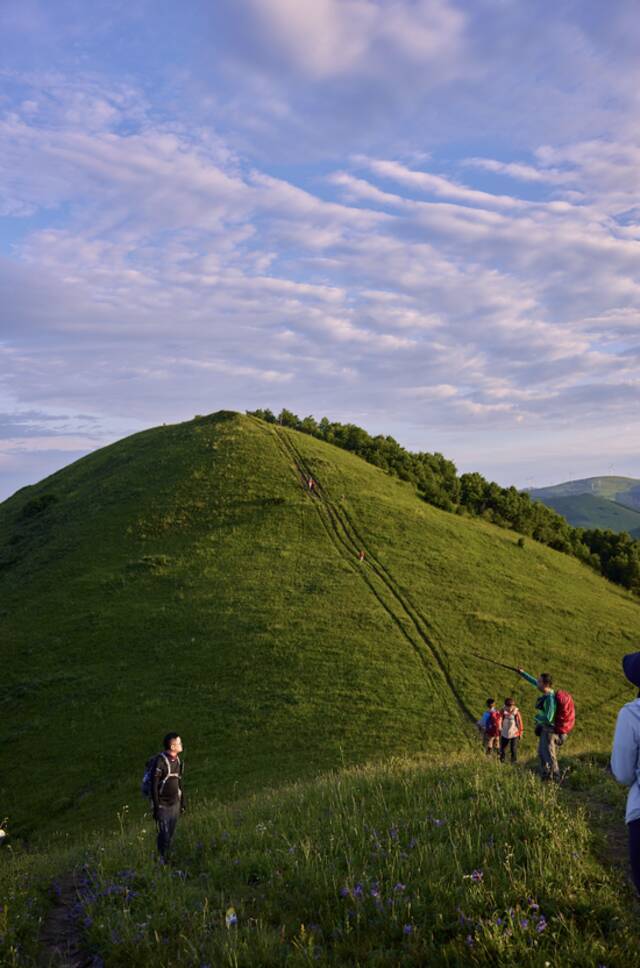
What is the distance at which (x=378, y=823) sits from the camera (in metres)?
8.58

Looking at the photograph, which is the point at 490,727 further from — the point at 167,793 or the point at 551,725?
the point at 167,793

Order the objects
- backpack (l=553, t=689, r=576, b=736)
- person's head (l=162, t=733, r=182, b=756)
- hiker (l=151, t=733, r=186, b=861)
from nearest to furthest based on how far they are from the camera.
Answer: hiker (l=151, t=733, r=186, b=861)
person's head (l=162, t=733, r=182, b=756)
backpack (l=553, t=689, r=576, b=736)

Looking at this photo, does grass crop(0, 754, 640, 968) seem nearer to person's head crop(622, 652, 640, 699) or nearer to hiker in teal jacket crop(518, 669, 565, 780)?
person's head crop(622, 652, 640, 699)

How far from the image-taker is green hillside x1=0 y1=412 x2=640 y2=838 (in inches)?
1007

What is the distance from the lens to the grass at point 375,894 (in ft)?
17.8

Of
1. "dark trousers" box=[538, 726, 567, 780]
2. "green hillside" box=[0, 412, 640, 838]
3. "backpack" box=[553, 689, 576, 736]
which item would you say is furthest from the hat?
"green hillside" box=[0, 412, 640, 838]

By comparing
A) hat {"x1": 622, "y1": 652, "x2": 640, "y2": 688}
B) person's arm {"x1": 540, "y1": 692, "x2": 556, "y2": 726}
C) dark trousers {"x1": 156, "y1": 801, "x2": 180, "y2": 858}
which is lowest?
dark trousers {"x1": 156, "y1": 801, "x2": 180, "y2": 858}

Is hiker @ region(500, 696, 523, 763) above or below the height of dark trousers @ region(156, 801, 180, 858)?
below

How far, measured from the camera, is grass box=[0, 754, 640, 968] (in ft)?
17.8

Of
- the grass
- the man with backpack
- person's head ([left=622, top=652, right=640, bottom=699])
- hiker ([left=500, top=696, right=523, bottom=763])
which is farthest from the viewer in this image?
hiker ([left=500, top=696, right=523, bottom=763])

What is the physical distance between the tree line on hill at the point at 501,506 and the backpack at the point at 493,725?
4218cm

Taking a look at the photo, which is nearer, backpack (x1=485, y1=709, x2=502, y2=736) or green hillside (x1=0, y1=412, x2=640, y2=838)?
backpack (x1=485, y1=709, x2=502, y2=736)

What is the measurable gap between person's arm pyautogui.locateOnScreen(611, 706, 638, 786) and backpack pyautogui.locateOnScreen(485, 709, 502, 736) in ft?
52.8

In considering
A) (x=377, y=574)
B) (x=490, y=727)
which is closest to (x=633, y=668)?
(x=490, y=727)
